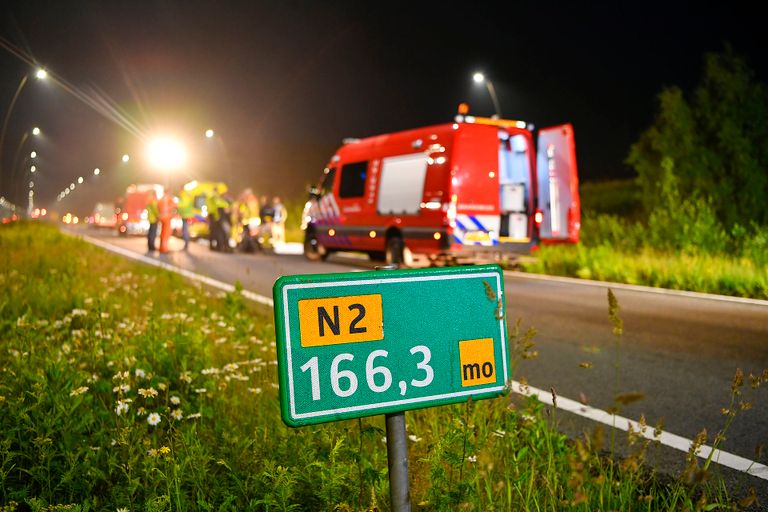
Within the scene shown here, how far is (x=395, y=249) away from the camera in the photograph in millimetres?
15898

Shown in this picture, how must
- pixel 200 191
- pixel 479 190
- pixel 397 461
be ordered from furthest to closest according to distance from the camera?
pixel 200 191 → pixel 479 190 → pixel 397 461

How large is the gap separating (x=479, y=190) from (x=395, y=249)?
2310 millimetres

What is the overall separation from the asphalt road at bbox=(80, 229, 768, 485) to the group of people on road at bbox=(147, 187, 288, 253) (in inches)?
388

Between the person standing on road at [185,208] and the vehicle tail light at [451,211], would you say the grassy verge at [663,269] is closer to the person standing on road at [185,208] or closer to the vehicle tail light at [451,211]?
the vehicle tail light at [451,211]

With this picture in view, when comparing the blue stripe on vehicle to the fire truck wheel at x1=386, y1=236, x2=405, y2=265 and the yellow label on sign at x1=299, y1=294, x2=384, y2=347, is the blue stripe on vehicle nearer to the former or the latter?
the fire truck wheel at x1=386, y1=236, x2=405, y2=265

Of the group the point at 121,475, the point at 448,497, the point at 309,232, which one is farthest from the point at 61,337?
the point at 309,232

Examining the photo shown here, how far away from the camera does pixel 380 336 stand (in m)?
2.28

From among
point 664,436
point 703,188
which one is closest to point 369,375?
point 664,436

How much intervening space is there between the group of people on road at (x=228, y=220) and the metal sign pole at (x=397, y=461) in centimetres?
1981

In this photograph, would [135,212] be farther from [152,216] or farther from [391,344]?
[391,344]

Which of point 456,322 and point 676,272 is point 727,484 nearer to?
point 456,322

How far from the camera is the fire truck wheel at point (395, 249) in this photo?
15.8 metres

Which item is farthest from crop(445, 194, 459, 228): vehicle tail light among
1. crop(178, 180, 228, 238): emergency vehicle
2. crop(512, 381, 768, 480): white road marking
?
crop(178, 180, 228, 238): emergency vehicle

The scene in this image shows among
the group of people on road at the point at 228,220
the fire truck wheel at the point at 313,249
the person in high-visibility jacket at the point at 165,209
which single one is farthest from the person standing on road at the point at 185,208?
the fire truck wheel at the point at 313,249
